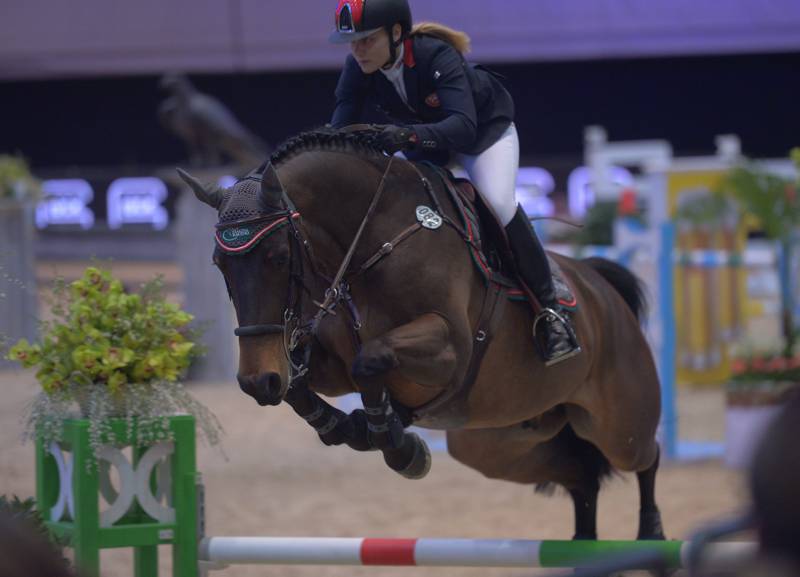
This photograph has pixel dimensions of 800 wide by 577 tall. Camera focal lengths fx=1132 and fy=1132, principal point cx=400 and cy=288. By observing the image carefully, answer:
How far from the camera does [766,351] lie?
7.65 metres

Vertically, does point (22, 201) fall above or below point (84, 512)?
above

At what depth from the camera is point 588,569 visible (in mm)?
1431

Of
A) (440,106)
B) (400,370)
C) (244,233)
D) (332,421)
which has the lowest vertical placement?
(332,421)

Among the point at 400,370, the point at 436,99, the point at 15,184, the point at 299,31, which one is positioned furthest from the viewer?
the point at 299,31

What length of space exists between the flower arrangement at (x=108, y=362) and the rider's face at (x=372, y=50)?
0.97 metres

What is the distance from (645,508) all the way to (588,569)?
2.95 m

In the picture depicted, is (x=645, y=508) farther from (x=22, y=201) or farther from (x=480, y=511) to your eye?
(x=22, y=201)

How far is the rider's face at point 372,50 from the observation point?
328 centimetres

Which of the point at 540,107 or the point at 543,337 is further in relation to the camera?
the point at 540,107

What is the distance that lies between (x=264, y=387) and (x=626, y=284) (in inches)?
83.9

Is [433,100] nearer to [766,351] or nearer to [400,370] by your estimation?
[400,370]

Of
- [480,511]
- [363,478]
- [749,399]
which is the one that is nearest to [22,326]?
[363,478]

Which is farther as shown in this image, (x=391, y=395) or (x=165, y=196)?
(x=165, y=196)

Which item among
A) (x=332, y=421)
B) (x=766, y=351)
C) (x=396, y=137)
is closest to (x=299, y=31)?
Result: (x=766, y=351)
